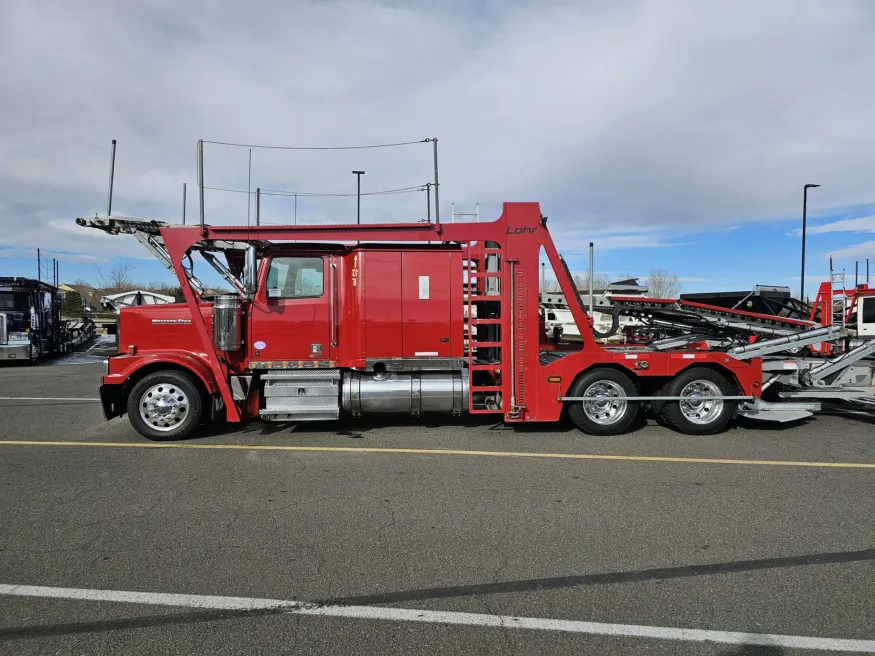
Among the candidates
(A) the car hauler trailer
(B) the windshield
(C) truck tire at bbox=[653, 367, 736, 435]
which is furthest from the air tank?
(B) the windshield

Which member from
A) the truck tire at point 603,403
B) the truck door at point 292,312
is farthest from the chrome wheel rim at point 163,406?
the truck tire at point 603,403

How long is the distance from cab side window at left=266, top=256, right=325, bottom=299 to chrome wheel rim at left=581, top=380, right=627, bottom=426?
3805 millimetres

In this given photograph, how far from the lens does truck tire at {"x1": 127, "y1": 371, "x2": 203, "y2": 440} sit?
696 centimetres

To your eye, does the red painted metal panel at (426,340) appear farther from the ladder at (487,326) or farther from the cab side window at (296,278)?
the cab side window at (296,278)

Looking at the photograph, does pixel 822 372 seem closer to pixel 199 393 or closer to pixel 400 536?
pixel 400 536

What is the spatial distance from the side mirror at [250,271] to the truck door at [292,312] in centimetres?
15

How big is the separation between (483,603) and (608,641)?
27.7 inches

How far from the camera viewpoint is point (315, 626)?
2.94 metres

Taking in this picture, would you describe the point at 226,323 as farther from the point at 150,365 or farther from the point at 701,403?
the point at 701,403

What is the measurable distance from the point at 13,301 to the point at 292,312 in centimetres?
1672

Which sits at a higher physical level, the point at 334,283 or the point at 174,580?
the point at 334,283

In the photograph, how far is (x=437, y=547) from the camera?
3.89 m

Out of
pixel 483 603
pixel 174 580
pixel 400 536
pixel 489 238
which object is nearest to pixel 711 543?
pixel 483 603

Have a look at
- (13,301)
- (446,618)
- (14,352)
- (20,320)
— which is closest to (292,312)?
(446,618)
